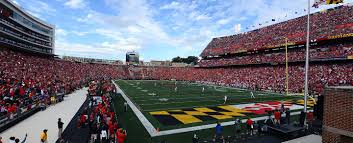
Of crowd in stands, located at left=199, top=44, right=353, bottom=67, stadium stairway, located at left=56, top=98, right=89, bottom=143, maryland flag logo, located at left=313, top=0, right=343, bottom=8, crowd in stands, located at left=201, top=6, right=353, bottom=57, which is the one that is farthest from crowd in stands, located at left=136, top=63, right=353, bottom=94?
stadium stairway, located at left=56, top=98, right=89, bottom=143

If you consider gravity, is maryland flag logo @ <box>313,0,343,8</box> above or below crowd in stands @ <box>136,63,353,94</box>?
above

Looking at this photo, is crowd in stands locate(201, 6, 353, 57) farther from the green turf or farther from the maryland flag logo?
the green turf

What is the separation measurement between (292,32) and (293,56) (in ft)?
23.9

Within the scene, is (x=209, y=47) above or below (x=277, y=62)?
above

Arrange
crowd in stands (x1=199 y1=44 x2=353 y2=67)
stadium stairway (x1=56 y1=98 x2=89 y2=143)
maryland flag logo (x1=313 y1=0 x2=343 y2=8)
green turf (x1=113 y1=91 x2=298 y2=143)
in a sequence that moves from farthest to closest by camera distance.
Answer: crowd in stands (x1=199 y1=44 x2=353 y2=67) < maryland flag logo (x1=313 y1=0 x2=343 y2=8) < green turf (x1=113 y1=91 x2=298 y2=143) < stadium stairway (x1=56 y1=98 x2=89 y2=143)

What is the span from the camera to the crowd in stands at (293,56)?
3966cm

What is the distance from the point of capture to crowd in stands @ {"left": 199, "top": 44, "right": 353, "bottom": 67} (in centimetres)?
3966

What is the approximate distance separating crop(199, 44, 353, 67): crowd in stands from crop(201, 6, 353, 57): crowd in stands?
1.88m

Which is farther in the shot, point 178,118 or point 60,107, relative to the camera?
point 60,107

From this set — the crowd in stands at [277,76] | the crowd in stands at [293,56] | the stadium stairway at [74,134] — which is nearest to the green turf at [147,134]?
the stadium stairway at [74,134]

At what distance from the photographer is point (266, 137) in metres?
12.9

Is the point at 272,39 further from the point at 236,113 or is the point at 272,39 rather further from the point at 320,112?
the point at 320,112

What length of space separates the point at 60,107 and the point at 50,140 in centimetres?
968

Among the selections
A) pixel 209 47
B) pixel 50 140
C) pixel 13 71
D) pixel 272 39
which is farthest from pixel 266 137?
pixel 209 47
